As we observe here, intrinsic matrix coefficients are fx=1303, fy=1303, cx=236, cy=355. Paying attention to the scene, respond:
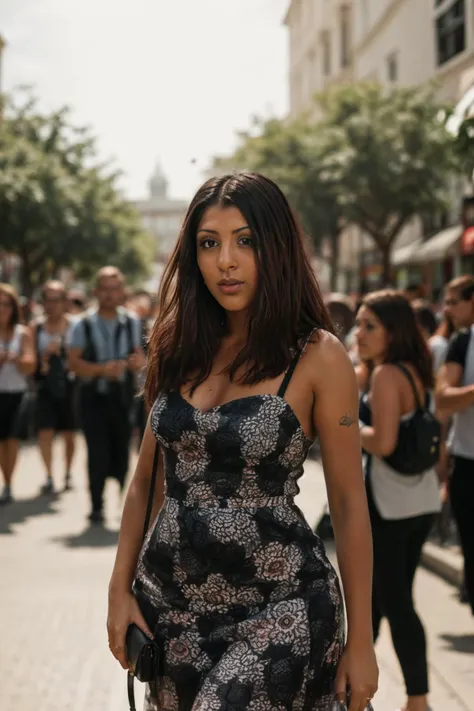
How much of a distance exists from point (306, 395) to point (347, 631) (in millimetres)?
542

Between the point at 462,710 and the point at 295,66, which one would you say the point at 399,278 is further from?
the point at 462,710

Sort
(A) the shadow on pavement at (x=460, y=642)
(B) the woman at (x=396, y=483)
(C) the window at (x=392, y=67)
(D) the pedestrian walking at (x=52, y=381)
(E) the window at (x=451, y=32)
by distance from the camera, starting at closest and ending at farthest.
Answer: (B) the woman at (x=396, y=483) < (A) the shadow on pavement at (x=460, y=642) < (D) the pedestrian walking at (x=52, y=381) < (E) the window at (x=451, y=32) < (C) the window at (x=392, y=67)

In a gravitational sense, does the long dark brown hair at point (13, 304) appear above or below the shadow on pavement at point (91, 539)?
above

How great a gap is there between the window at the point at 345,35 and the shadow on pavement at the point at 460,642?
44439mm

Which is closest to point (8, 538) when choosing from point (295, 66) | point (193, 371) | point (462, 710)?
point (462, 710)

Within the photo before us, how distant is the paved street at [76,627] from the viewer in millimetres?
5703

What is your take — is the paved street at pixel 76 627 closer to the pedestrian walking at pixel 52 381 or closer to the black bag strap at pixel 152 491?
the black bag strap at pixel 152 491

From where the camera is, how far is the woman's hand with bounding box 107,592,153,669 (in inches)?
119

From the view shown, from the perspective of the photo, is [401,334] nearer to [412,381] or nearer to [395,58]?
[412,381]

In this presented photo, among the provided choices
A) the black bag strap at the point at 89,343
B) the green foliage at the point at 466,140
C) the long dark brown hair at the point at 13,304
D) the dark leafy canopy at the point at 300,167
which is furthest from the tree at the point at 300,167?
the green foliage at the point at 466,140

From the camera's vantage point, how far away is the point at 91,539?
9.82 metres

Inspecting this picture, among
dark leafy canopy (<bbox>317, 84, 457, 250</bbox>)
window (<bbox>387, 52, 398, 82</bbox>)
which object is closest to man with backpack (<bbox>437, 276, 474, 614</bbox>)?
dark leafy canopy (<bbox>317, 84, 457, 250</bbox>)

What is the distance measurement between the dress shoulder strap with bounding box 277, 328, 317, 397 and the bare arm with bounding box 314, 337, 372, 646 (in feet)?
0.14

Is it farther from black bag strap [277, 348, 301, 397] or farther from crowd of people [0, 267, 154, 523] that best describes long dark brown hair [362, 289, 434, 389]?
crowd of people [0, 267, 154, 523]
